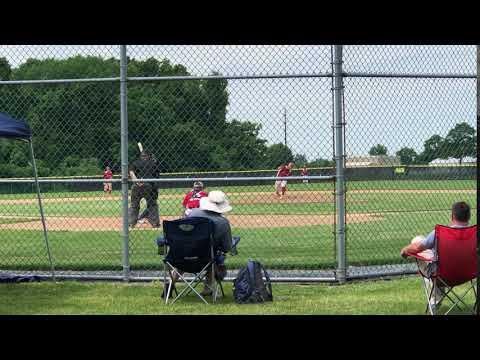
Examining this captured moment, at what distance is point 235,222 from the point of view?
683 inches

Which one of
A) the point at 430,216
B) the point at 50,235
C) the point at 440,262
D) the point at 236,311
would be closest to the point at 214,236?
the point at 236,311

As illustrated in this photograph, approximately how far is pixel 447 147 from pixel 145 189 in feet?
17.1

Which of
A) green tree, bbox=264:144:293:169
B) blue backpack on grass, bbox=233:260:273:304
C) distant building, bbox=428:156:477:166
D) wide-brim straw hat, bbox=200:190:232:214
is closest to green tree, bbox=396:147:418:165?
distant building, bbox=428:156:477:166

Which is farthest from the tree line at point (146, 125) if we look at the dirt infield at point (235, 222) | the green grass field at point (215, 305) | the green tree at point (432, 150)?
the dirt infield at point (235, 222)

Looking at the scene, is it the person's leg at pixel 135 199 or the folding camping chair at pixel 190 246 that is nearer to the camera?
the folding camping chair at pixel 190 246

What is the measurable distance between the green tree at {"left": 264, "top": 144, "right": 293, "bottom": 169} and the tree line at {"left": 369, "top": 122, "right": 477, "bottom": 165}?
1.57 m

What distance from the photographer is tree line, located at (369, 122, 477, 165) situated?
10.8m

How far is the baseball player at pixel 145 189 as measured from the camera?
12.0 m

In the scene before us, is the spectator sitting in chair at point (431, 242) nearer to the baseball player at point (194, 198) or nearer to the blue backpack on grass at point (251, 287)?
the blue backpack on grass at point (251, 287)

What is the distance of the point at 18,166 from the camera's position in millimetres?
15984

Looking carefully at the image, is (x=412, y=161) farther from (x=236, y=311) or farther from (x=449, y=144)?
(x=236, y=311)

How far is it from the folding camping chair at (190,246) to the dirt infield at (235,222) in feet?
26.7
